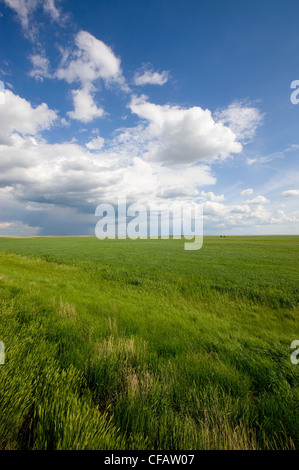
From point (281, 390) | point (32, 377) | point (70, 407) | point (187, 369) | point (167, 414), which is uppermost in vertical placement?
point (32, 377)

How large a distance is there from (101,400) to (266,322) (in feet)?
27.4

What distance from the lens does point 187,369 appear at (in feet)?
13.9

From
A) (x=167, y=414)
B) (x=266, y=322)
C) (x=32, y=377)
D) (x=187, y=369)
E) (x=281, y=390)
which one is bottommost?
(x=266, y=322)

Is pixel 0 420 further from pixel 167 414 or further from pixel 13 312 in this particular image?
pixel 13 312

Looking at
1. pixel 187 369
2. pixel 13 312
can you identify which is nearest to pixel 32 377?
pixel 13 312

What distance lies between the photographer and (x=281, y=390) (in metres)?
3.98

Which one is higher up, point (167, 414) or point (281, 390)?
point (167, 414)

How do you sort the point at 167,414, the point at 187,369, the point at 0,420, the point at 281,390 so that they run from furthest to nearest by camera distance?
the point at 187,369
the point at 281,390
the point at 167,414
the point at 0,420

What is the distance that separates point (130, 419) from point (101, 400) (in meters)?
0.58
